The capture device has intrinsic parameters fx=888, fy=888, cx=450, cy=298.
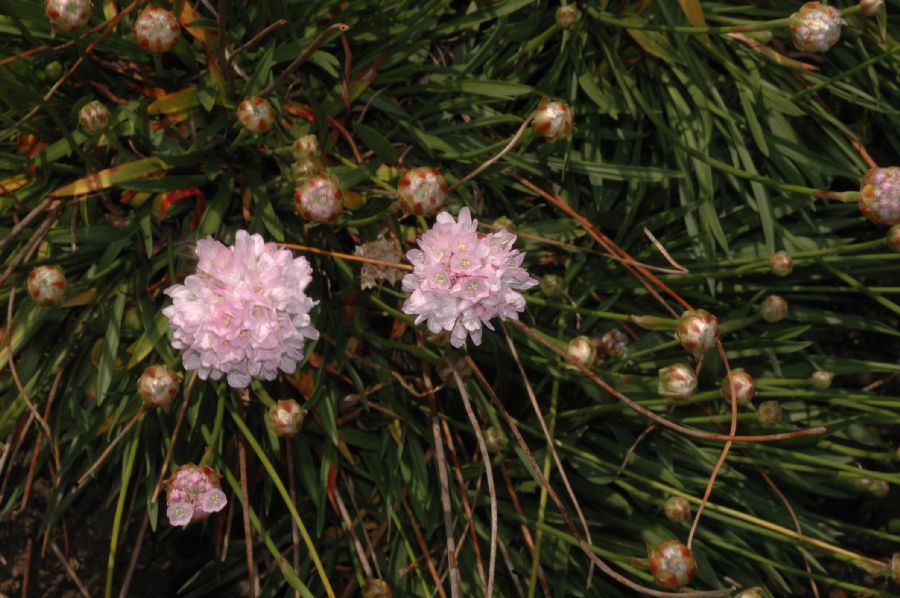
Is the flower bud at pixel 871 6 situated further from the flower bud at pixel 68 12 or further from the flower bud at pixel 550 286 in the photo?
the flower bud at pixel 68 12

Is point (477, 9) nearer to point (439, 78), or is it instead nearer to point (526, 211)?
point (439, 78)

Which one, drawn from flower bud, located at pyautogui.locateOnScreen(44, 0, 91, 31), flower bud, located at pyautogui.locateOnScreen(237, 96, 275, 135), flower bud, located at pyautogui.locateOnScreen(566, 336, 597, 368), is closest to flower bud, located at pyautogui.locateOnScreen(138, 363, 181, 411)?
flower bud, located at pyautogui.locateOnScreen(237, 96, 275, 135)

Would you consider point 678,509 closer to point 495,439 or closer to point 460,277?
point 495,439

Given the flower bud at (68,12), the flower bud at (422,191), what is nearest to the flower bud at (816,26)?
the flower bud at (422,191)

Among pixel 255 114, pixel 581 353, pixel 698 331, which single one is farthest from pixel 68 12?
pixel 698 331

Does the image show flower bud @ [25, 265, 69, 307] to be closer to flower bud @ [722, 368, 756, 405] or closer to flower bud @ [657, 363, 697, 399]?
flower bud @ [657, 363, 697, 399]

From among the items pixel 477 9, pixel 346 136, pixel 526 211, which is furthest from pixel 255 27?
pixel 526 211
